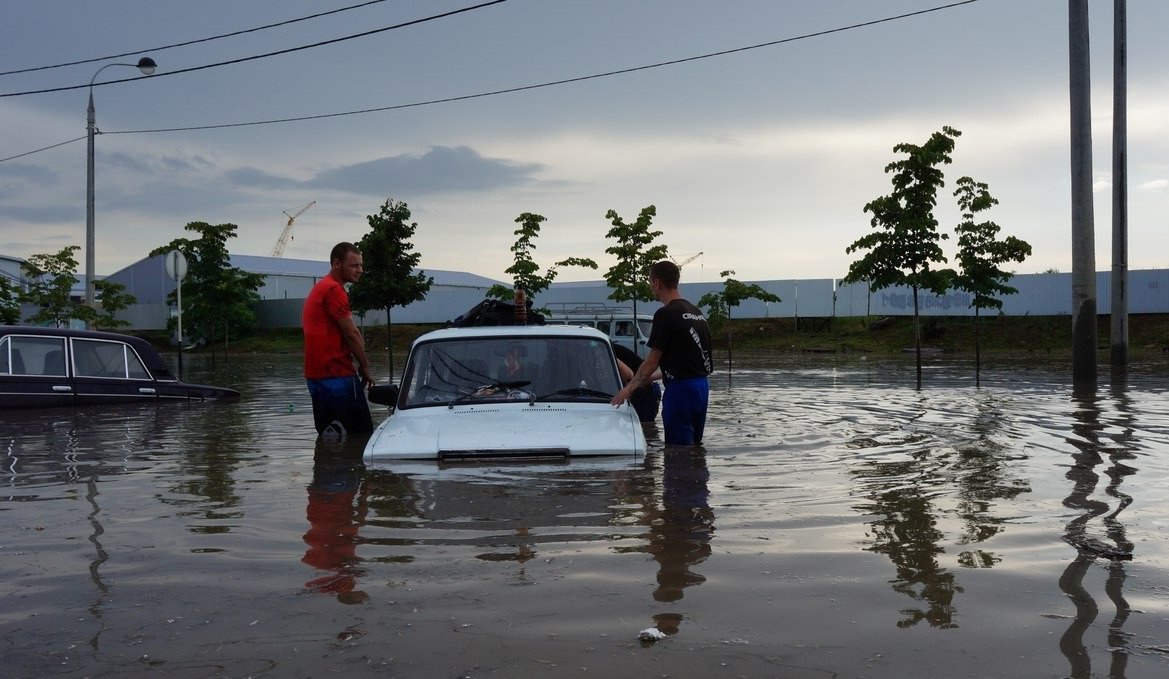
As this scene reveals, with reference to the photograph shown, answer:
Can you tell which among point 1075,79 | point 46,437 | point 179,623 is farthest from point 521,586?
point 1075,79

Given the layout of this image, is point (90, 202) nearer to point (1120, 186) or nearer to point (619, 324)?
point (619, 324)

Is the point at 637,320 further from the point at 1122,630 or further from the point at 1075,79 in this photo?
the point at 1122,630

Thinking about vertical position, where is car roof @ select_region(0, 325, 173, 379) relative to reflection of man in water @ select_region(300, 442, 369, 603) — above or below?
above

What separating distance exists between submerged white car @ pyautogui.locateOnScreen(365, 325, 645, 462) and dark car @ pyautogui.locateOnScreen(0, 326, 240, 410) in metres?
7.79

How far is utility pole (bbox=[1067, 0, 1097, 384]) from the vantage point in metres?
18.8

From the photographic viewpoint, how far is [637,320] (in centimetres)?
2678

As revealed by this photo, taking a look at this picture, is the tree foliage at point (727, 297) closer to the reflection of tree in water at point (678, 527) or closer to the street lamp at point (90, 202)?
the street lamp at point (90, 202)

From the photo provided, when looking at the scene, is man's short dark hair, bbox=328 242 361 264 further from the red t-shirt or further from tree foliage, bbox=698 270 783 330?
tree foliage, bbox=698 270 783 330

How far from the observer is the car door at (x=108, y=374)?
13.8 metres

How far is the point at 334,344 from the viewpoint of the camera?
870 cm

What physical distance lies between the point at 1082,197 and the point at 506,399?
15136 mm

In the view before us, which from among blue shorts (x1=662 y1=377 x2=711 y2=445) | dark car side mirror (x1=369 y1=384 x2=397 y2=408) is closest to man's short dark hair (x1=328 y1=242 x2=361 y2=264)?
dark car side mirror (x1=369 y1=384 x2=397 y2=408)

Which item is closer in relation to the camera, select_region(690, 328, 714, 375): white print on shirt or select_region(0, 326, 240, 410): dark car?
select_region(690, 328, 714, 375): white print on shirt

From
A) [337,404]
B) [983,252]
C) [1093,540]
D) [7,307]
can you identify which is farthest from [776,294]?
[1093,540]
